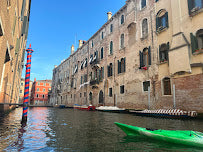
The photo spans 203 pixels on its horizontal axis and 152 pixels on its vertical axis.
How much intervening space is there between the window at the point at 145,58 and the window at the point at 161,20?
206 cm

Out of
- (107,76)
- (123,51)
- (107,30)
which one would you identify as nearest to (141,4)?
(123,51)

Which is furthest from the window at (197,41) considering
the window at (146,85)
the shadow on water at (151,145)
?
the shadow on water at (151,145)

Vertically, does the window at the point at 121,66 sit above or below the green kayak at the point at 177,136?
above

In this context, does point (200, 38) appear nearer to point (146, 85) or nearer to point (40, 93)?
point (146, 85)

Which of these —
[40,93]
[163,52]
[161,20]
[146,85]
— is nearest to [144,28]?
[161,20]

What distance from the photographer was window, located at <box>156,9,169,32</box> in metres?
13.4

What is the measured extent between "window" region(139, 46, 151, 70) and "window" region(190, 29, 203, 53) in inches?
169

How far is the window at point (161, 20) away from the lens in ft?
44.0

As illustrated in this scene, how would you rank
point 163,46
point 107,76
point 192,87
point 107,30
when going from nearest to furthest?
point 192,87 → point 163,46 → point 107,76 → point 107,30

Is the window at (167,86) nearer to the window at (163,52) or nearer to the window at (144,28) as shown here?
the window at (163,52)

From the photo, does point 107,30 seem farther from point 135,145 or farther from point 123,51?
point 135,145

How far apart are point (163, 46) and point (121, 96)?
7.47 meters

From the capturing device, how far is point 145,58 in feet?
50.1

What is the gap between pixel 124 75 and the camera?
1775 cm
